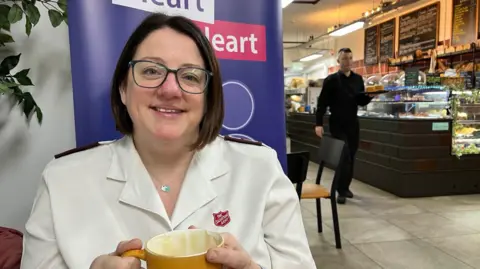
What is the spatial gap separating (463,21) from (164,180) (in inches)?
294

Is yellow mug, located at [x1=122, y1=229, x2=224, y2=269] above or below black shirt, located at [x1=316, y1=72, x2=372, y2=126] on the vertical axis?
below

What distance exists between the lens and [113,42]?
1.63 metres

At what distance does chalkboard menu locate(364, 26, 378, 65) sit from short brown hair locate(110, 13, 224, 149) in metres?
9.66

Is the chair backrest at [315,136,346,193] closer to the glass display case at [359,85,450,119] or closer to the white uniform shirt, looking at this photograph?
the glass display case at [359,85,450,119]

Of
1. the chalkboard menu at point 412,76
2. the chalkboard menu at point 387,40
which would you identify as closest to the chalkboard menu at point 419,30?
the chalkboard menu at point 387,40

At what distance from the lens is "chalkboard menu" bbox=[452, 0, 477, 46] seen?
6.83m

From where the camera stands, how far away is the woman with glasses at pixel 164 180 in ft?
3.23

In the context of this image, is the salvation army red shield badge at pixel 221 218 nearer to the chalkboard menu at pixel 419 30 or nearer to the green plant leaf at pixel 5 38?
the green plant leaf at pixel 5 38

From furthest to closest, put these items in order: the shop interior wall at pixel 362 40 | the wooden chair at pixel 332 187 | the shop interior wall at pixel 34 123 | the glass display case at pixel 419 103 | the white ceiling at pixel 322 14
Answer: the white ceiling at pixel 322 14 < the shop interior wall at pixel 362 40 < the glass display case at pixel 419 103 < the wooden chair at pixel 332 187 < the shop interior wall at pixel 34 123

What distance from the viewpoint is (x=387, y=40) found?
31.1 feet

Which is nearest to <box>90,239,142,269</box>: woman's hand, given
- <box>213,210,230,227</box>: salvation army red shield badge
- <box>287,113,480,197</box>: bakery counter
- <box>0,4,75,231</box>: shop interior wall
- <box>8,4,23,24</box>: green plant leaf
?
<box>213,210,230,227</box>: salvation army red shield badge

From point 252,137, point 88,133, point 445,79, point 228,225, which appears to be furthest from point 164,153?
point 445,79

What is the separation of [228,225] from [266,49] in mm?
1037

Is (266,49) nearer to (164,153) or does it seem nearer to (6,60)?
(164,153)
